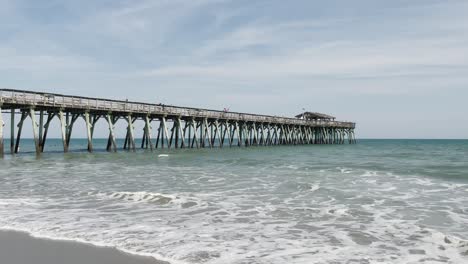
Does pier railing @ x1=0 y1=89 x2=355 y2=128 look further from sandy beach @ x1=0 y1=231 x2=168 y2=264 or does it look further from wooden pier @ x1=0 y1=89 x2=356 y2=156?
sandy beach @ x1=0 y1=231 x2=168 y2=264

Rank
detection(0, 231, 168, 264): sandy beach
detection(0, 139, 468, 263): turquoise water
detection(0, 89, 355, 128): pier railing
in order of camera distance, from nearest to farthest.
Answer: detection(0, 231, 168, 264): sandy beach
detection(0, 139, 468, 263): turquoise water
detection(0, 89, 355, 128): pier railing

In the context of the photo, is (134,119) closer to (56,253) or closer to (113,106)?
(113,106)

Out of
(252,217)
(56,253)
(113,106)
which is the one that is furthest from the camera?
(113,106)

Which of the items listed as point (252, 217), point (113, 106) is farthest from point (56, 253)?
point (113, 106)

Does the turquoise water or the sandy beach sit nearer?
the sandy beach

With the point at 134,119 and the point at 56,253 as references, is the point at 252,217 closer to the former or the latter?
the point at 56,253

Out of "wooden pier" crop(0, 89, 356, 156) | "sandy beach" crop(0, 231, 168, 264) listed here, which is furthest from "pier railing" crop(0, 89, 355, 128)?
"sandy beach" crop(0, 231, 168, 264)

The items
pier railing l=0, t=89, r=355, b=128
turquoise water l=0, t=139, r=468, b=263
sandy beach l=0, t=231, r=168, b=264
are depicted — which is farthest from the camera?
pier railing l=0, t=89, r=355, b=128

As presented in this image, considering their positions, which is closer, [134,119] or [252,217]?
[252,217]

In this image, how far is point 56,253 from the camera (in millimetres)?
6387

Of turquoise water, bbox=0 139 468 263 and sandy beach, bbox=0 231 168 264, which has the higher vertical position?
turquoise water, bbox=0 139 468 263

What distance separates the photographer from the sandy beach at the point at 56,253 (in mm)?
→ 6008

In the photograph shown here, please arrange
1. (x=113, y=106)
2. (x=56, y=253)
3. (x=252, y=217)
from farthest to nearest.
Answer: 1. (x=113, y=106)
2. (x=252, y=217)
3. (x=56, y=253)

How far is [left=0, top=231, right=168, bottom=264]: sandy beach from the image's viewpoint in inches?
237
